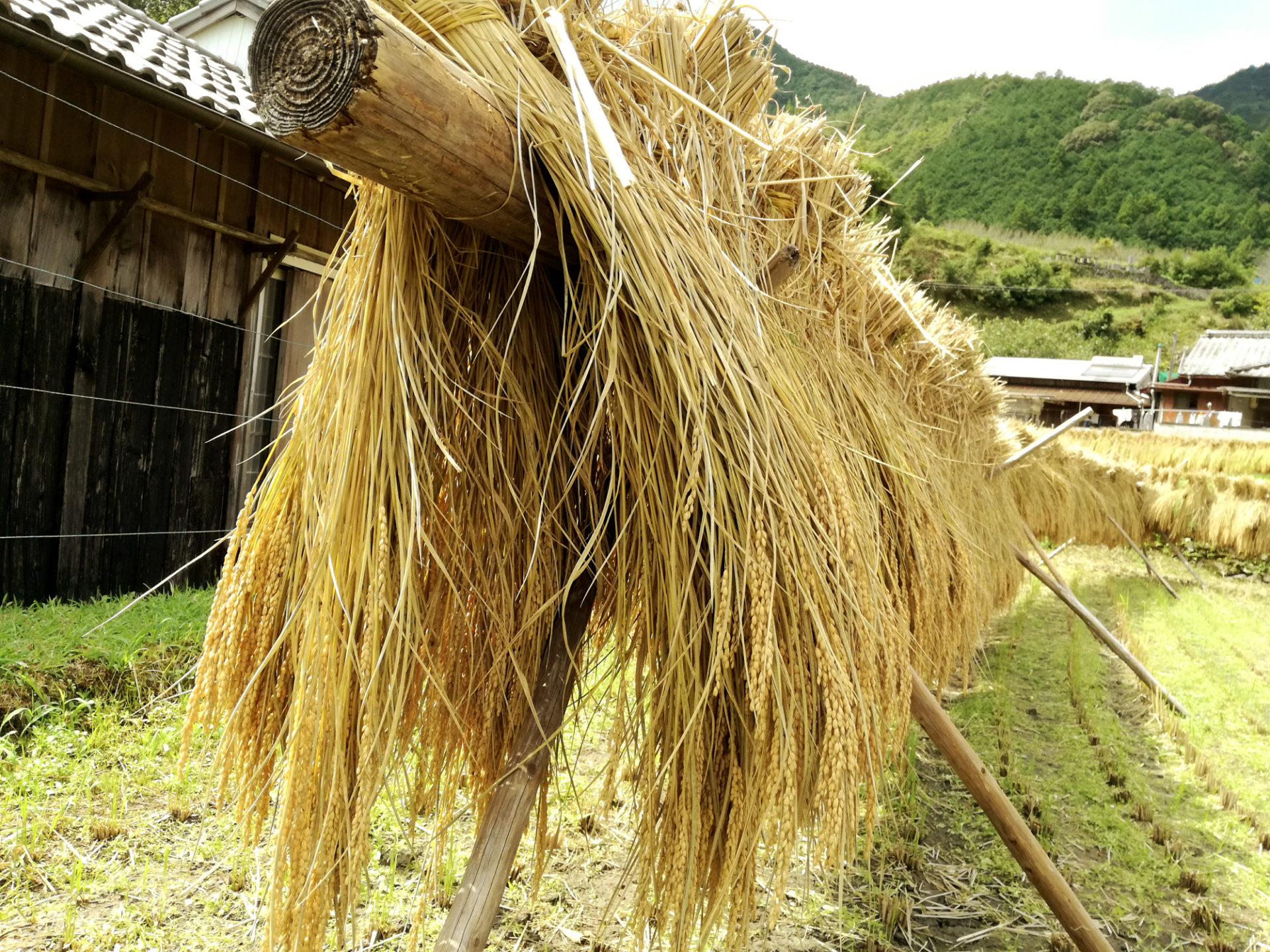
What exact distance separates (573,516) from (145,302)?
3.01m

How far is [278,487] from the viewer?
118 cm

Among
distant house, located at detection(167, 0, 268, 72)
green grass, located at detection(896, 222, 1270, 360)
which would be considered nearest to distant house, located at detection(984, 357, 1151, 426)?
green grass, located at detection(896, 222, 1270, 360)

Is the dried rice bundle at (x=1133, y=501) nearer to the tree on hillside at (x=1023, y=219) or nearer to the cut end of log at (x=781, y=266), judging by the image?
the cut end of log at (x=781, y=266)

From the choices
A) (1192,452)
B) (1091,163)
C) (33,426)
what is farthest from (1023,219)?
(33,426)

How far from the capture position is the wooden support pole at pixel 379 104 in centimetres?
74

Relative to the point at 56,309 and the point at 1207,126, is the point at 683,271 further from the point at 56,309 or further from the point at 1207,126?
the point at 1207,126

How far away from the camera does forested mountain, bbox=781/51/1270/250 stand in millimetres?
59094

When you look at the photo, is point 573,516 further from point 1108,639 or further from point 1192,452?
point 1192,452

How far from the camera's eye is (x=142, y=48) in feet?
11.7

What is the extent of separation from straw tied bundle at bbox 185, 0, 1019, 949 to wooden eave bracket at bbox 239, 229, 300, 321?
3091 mm

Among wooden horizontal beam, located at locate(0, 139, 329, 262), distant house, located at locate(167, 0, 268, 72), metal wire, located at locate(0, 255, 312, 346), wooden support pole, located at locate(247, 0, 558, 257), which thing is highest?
distant house, located at locate(167, 0, 268, 72)

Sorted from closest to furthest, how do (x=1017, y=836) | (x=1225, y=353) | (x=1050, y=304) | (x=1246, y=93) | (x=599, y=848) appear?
(x=1017, y=836)
(x=599, y=848)
(x=1225, y=353)
(x=1050, y=304)
(x=1246, y=93)

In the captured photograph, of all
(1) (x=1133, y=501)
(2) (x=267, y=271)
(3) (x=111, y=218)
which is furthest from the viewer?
(1) (x=1133, y=501)

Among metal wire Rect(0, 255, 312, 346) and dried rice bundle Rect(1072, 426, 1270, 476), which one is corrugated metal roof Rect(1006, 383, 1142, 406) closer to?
dried rice bundle Rect(1072, 426, 1270, 476)
